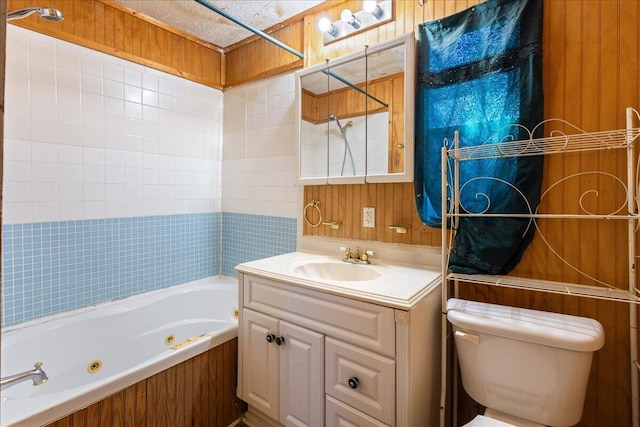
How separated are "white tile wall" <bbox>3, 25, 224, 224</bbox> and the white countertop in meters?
0.93

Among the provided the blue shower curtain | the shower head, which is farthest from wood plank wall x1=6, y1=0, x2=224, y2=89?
the blue shower curtain

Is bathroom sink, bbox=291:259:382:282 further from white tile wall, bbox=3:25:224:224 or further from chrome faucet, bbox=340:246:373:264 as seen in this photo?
white tile wall, bbox=3:25:224:224

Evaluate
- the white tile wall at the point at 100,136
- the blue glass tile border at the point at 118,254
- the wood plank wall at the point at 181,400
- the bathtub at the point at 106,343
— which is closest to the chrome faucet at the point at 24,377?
the bathtub at the point at 106,343

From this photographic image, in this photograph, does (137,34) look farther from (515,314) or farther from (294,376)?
(515,314)

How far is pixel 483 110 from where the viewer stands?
1510 mm

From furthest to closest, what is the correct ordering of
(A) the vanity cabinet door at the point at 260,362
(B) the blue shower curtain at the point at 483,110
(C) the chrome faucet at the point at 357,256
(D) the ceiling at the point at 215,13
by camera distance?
1. (D) the ceiling at the point at 215,13
2. (C) the chrome faucet at the point at 357,256
3. (A) the vanity cabinet door at the point at 260,362
4. (B) the blue shower curtain at the point at 483,110

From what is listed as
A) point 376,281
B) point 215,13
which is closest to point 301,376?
point 376,281

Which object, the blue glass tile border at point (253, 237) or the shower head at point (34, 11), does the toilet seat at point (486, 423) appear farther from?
the shower head at point (34, 11)

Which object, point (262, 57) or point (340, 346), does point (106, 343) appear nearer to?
point (340, 346)

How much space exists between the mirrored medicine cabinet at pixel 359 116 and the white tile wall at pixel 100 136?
0.99ft

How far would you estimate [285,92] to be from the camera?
91.7 inches

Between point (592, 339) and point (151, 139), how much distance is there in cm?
257

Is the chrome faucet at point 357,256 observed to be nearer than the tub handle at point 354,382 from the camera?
No

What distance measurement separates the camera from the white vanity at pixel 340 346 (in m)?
1.27
